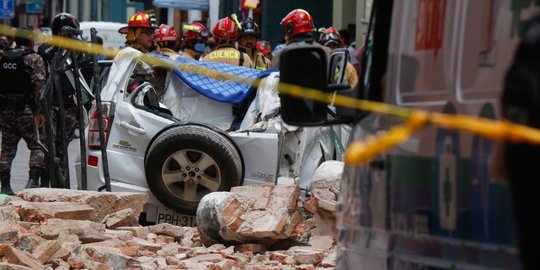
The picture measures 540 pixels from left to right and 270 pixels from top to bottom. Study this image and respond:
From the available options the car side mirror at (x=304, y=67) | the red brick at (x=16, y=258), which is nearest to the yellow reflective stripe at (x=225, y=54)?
the red brick at (x=16, y=258)

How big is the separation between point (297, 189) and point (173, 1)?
2200 cm

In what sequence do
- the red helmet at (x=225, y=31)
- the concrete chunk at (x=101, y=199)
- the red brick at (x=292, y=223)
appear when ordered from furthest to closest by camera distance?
the red helmet at (x=225, y=31) → the concrete chunk at (x=101, y=199) → the red brick at (x=292, y=223)

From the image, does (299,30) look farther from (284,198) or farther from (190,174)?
(284,198)

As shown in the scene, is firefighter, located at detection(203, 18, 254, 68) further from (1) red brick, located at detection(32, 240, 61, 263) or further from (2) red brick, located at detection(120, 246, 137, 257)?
(1) red brick, located at detection(32, 240, 61, 263)

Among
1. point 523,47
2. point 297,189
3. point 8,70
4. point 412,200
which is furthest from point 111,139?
point 523,47

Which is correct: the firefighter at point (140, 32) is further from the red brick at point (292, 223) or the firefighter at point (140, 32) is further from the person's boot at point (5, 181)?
the red brick at point (292, 223)

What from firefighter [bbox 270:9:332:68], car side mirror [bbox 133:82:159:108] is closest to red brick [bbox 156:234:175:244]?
car side mirror [bbox 133:82:159:108]

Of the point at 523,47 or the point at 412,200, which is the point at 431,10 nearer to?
the point at 412,200

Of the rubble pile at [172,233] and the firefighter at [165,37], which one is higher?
the firefighter at [165,37]

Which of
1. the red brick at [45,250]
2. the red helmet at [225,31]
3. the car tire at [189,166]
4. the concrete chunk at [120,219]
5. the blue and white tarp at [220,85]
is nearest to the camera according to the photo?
the red brick at [45,250]

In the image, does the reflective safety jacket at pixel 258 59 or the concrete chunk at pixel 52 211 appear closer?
the concrete chunk at pixel 52 211

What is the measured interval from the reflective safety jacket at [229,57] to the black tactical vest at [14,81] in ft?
5.76

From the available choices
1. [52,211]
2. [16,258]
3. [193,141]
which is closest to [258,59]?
[193,141]

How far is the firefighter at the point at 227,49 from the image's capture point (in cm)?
1411
